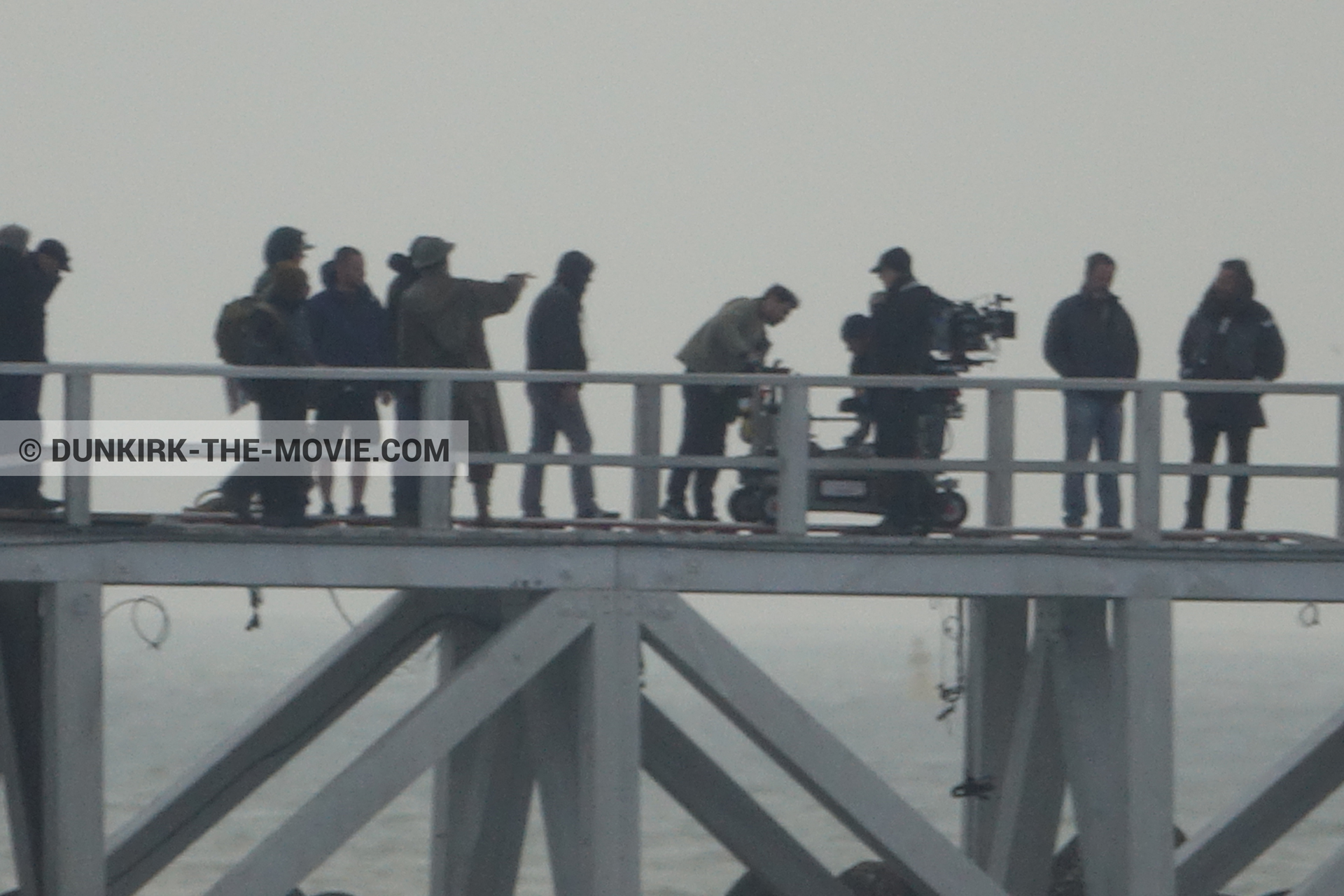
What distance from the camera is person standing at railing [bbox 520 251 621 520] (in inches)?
664

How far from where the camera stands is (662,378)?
639 inches

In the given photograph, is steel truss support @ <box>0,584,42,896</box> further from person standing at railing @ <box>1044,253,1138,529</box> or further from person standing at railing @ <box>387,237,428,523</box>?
person standing at railing @ <box>1044,253,1138,529</box>

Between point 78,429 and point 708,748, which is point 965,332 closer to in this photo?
point 78,429

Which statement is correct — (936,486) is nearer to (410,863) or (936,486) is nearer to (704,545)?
(704,545)

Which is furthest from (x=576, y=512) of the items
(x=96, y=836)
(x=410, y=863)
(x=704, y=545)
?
(x=410, y=863)

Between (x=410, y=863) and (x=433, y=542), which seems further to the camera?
(x=410, y=863)

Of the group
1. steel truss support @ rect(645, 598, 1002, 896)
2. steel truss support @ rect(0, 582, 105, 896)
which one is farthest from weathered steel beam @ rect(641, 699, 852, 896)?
steel truss support @ rect(0, 582, 105, 896)

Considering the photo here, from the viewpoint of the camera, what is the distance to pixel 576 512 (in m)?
17.0

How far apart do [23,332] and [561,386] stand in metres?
2.97

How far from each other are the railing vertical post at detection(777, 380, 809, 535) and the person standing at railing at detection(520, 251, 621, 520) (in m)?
1.14

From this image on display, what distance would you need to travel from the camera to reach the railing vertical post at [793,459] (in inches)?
637

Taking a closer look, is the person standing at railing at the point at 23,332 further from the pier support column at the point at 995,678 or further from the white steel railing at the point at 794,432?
the pier support column at the point at 995,678

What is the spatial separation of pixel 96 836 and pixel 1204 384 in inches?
256

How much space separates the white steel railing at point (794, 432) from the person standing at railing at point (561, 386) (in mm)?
424
